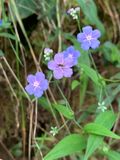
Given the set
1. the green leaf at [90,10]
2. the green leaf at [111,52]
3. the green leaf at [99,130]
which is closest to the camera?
the green leaf at [99,130]

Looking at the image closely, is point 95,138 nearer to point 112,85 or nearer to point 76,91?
point 112,85

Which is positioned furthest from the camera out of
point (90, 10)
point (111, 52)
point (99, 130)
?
point (111, 52)

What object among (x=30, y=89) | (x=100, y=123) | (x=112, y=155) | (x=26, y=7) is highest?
(x=26, y=7)

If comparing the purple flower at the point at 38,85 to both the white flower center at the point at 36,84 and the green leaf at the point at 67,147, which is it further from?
the green leaf at the point at 67,147

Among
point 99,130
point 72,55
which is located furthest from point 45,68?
point 99,130

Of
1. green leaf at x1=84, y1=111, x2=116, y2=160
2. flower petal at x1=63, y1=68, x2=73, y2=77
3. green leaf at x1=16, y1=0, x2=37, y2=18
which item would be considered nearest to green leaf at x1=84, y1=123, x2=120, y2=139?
green leaf at x1=84, y1=111, x2=116, y2=160

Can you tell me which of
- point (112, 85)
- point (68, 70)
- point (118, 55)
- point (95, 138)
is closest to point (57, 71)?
point (68, 70)

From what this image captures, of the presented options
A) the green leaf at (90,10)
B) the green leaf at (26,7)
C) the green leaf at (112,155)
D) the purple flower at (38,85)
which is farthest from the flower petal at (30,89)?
the green leaf at (26,7)

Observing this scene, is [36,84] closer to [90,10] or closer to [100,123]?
[100,123]
